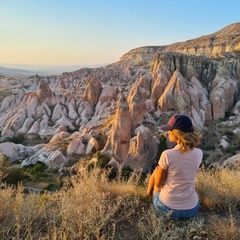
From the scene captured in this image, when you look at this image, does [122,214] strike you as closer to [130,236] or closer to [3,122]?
[130,236]

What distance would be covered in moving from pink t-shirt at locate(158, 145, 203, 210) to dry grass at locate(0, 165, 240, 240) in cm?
20

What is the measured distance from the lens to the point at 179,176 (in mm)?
2922

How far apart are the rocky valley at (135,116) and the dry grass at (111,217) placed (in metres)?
9.92

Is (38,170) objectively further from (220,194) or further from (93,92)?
(93,92)

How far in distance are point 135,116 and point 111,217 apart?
61.1 ft

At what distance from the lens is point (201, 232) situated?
273 centimetres

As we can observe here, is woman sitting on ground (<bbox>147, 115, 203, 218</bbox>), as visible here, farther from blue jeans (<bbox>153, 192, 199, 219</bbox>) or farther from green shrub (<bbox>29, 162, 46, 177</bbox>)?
green shrub (<bbox>29, 162, 46, 177</bbox>)

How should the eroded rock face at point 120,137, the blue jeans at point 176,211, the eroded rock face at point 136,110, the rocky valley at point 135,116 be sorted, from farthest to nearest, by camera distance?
1. the eroded rock face at point 136,110
2. the rocky valley at point 135,116
3. the eroded rock face at point 120,137
4. the blue jeans at point 176,211

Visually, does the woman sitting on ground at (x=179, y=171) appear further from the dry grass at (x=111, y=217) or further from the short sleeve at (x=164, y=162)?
the dry grass at (x=111, y=217)

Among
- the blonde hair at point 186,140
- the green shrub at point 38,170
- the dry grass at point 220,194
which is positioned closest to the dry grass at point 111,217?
the dry grass at point 220,194

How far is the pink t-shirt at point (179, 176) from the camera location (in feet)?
9.43

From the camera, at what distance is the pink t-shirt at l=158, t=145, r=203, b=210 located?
9.43ft

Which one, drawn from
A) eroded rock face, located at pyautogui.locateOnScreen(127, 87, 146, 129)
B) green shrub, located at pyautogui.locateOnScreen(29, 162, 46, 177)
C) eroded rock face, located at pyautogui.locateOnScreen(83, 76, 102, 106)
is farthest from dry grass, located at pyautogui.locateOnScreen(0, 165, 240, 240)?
eroded rock face, located at pyautogui.locateOnScreen(83, 76, 102, 106)

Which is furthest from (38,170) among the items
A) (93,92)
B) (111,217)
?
(93,92)
